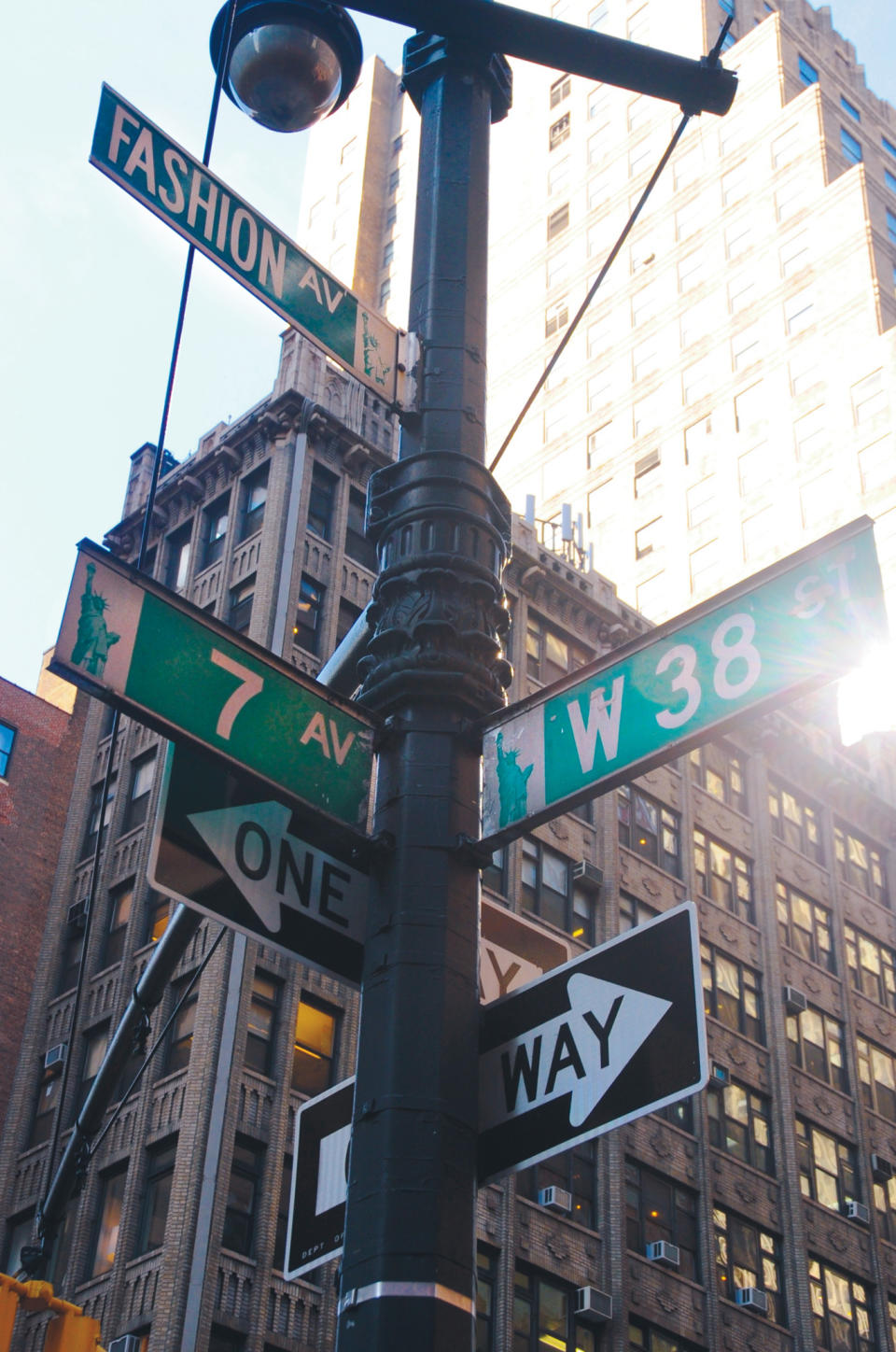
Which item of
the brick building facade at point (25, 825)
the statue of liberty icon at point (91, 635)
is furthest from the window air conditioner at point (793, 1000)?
the statue of liberty icon at point (91, 635)

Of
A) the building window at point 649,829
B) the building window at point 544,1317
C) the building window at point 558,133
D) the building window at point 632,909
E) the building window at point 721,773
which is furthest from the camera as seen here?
the building window at point 558,133

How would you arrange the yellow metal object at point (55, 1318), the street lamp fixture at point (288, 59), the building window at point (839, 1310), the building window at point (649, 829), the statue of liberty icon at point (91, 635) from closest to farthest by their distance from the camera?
1. the statue of liberty icon at point (91, 635)
2. the street lamp fixture at point (288, 59)
3. the yellow metal object at point (55, 1318)
4. the building window at point (839, 1310)
5. the building window at point (649, 829)

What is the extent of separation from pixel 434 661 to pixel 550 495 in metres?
61.9

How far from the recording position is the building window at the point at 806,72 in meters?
72.4

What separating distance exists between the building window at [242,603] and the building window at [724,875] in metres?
14.0

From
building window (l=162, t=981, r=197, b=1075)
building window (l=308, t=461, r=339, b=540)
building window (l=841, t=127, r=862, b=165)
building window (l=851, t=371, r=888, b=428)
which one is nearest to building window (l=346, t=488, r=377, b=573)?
building window (l=308, t=461, r=339, b=540)

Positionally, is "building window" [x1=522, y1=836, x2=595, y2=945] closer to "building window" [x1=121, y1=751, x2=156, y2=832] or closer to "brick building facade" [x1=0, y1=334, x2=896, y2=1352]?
"brick building facade" [x1=0, y1=334, x2=896, y2=1352]

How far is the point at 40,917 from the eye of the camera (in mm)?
37469

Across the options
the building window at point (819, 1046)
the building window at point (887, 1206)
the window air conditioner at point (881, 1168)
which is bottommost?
the building window at point (887, 1206)

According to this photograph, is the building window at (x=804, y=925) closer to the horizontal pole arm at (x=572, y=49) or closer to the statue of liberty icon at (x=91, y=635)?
the horizontal pole arm at (x=572, y=49)

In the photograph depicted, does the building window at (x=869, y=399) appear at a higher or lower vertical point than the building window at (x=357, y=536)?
higher

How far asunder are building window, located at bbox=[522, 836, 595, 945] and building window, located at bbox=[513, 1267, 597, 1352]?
8.23 m

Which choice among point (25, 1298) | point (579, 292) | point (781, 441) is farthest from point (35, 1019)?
point (579, 292)

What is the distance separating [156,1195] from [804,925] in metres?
22.6
